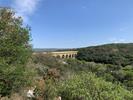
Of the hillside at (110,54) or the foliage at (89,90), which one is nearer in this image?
the foliage at (89,90)

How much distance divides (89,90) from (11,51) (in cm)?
517

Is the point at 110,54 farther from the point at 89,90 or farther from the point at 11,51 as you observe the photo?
the point at 11,51

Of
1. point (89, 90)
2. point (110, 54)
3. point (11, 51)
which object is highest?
point (11, 51)

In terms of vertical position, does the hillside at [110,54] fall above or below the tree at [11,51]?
below

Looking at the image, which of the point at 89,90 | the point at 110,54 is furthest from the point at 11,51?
the point at 110,54

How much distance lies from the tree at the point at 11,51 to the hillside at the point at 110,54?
216 feet

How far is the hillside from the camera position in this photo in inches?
3378

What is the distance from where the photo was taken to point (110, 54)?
3570 inches

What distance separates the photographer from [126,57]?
8831 cm

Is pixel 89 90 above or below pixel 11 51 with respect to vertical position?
below

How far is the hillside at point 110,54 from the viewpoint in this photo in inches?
3378

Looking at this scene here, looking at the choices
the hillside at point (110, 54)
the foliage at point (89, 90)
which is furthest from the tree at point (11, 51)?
the hillside at point (110, 54)

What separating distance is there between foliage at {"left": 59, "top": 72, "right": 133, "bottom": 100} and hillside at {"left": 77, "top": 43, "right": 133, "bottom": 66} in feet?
212

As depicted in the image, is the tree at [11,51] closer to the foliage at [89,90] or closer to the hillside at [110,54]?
the foliage at [89,90]
